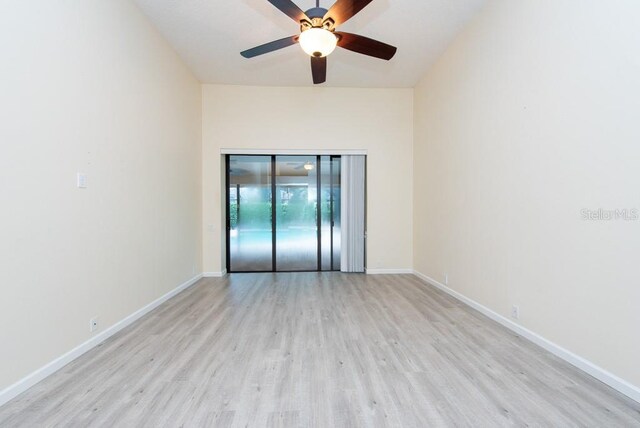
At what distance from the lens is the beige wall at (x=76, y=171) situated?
180 centimetres

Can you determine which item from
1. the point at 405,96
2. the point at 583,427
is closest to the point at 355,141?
the point at 405,96

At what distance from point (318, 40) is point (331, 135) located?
2760 mm

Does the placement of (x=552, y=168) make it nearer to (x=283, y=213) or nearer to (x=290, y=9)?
(x=290, y=9)

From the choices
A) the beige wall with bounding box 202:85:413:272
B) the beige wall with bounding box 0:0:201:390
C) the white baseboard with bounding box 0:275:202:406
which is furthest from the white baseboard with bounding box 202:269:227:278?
the white baseboard with bounding box 0:275:202:406

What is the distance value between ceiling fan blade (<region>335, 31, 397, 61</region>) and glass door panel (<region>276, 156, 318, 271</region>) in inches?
107

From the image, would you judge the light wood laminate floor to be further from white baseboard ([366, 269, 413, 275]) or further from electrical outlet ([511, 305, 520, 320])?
white baseboard ([366, 269, 413, 275])

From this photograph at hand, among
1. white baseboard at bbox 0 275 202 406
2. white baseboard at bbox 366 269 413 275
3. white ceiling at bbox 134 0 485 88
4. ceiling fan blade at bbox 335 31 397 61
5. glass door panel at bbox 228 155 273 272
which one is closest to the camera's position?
white baseboard at bbox 0 275 202 406

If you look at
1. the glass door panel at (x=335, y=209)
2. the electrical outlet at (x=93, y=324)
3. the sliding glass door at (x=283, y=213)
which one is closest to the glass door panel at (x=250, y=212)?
the sliding glass door at (x=283, y=213)

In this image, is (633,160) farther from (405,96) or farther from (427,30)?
(405,96)

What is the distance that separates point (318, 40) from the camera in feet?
7.83

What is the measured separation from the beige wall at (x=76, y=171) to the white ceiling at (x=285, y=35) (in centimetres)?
46

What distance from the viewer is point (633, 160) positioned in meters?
1.75

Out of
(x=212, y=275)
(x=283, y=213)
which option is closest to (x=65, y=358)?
(x=212, y=275)

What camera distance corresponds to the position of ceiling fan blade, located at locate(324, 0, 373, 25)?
2.19 m
